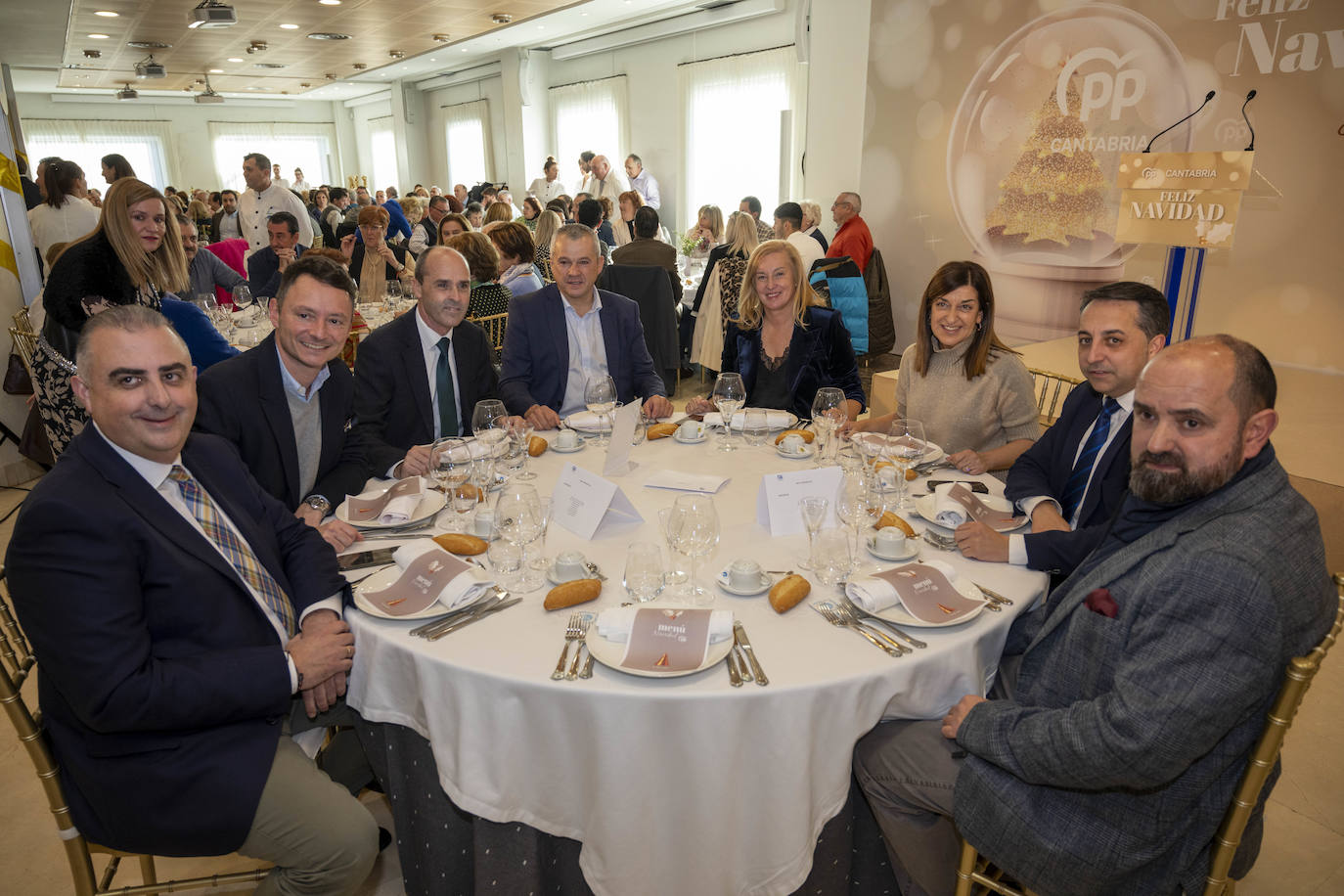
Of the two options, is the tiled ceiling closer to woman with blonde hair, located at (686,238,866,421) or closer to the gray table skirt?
woman with blonde hair, located at (686,238,866,421)

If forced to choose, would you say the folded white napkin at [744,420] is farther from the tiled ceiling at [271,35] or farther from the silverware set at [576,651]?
the tiled ceiling at [271,35]

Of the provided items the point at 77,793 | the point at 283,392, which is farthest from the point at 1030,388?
the point at 77,793

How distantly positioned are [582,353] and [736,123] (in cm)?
873

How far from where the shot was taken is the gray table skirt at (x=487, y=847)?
1640 mm

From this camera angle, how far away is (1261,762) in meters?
1.32

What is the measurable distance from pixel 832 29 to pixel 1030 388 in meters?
6.29

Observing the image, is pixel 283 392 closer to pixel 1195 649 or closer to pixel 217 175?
pixel 1195 649

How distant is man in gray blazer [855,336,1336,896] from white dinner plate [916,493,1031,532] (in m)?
0.48

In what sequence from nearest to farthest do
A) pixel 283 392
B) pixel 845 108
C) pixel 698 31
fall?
pixel 283 392 → pixel 845 108 → pixel 698 31

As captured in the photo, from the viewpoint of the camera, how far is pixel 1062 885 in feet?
4.60

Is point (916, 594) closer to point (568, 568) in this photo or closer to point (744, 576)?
point (744, 576)

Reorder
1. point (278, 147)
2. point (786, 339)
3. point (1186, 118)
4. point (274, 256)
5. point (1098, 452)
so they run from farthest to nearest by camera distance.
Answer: point (278, 147), point (274, 256), point (1186, 118), point (786, 339), point (1098, 452)

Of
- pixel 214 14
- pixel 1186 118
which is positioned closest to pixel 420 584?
pixel 1186 118

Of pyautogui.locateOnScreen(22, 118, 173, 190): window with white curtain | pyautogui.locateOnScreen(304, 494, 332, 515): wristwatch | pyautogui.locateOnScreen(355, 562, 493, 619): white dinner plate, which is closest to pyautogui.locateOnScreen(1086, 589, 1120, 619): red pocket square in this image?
pyautogui.locateOnScreen(355, 562, 493, 619): white dinner plate
